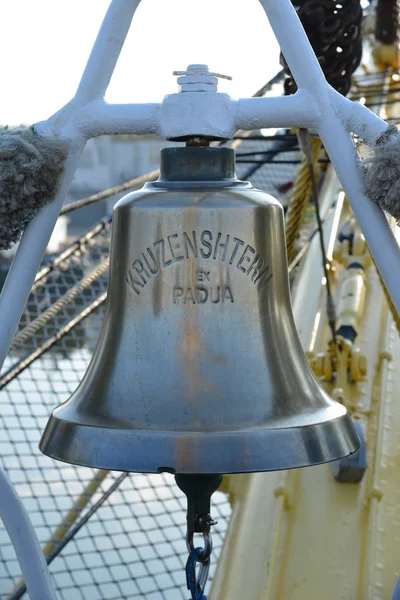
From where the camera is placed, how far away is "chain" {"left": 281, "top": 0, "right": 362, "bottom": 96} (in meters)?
1.38

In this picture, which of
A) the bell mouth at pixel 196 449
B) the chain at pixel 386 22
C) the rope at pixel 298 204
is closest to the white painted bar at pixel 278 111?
the bell mouth at pixel 196 449

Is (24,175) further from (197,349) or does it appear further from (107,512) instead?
(107,512)

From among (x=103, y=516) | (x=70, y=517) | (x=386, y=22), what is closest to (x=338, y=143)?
(x=70, y=517)

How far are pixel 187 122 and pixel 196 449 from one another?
11.8 inches

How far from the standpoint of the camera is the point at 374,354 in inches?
78.5

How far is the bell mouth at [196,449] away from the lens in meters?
0.82

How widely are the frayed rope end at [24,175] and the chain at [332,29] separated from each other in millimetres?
490

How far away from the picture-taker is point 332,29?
4.53 feet

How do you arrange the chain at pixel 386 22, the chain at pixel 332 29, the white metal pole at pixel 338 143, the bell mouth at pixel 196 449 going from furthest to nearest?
the chain at pixel 386 22 → the chain at pixel 332 29 → the white metal pole at pixel 338 143 → the bell mouth at pixel 196 449

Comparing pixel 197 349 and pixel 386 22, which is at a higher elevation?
pixel 386 22

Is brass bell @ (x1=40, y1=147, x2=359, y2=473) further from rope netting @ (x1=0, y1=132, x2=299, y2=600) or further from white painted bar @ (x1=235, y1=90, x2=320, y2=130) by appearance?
rope netting @ (x1=0, y1=132, x2=299, y2=600)

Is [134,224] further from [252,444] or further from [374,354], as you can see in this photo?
[374,354]

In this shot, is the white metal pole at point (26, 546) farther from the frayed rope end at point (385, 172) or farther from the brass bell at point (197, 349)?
the frayed rope end at point (385, 172)

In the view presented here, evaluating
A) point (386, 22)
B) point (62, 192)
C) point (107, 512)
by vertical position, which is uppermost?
point (386, 22)
